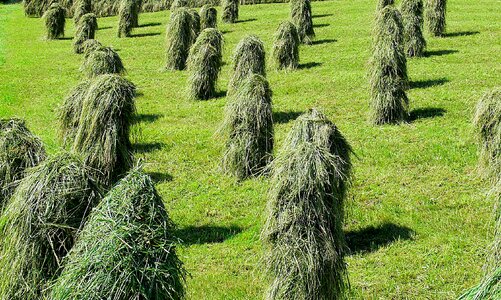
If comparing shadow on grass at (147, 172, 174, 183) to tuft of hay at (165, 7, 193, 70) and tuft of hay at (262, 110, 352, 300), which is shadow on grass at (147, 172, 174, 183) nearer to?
tuft of hay at (262, 110, 352, 300)

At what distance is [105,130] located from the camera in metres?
12.7

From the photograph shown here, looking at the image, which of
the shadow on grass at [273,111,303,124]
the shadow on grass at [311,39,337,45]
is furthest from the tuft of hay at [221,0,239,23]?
the shadow on grass at [273,111,303,124]

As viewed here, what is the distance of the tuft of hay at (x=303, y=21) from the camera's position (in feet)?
98.4

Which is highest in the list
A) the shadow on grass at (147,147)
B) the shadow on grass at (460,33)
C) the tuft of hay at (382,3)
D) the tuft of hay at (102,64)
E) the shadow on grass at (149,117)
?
the tuft of hay at (382,3)

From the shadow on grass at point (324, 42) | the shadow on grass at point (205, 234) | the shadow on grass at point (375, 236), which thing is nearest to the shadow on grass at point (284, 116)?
the shadow on grass at point (205, 234)

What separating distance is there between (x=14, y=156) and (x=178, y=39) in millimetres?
17945

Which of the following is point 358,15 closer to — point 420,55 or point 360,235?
point 420,55

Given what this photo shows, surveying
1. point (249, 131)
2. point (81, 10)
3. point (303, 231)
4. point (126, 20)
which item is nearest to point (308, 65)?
point (249, 131)

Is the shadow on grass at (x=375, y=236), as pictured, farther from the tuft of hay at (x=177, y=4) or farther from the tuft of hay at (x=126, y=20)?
the tuft of hay at (x=177, y=4)

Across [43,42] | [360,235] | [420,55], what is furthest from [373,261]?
[43,42]

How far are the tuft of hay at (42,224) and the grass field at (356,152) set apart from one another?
295cm

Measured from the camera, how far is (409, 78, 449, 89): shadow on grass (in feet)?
71.7

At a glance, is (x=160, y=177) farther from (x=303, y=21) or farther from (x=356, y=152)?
(x=303, y=21)

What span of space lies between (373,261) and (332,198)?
2407 millimetres
